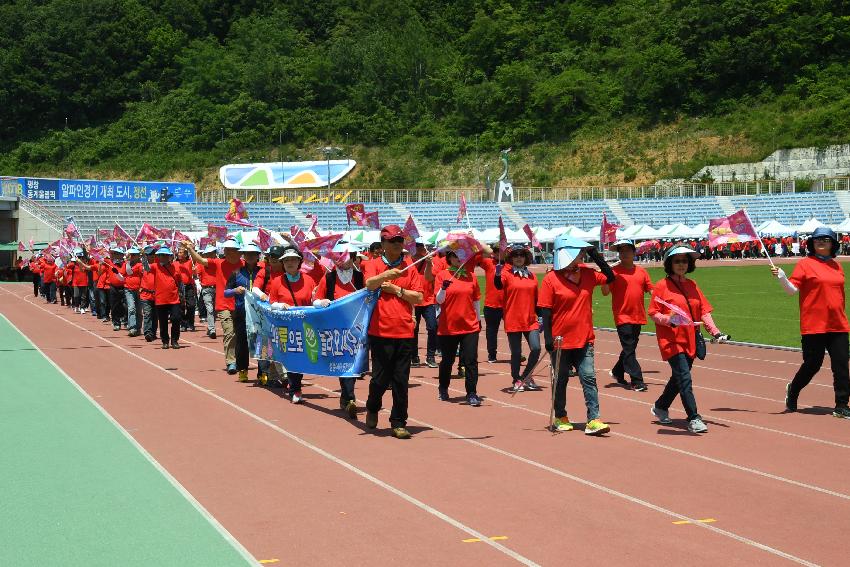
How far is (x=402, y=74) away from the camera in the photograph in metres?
109

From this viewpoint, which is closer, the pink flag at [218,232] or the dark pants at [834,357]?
the dark pants at [834,357]

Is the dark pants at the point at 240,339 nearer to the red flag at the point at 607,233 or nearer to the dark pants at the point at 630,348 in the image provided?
the dark pants at the point at 630,348

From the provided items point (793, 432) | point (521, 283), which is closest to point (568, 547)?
point (793, 432)

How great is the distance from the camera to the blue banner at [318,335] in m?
11.4

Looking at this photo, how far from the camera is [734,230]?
11.8 metres

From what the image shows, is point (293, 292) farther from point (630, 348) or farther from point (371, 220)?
point (630, 348)

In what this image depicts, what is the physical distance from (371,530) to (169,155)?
334ft

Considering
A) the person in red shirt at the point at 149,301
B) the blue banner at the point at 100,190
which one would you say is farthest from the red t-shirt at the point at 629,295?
the blue banner at the point at 100,190

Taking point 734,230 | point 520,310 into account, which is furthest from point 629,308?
point 734,230

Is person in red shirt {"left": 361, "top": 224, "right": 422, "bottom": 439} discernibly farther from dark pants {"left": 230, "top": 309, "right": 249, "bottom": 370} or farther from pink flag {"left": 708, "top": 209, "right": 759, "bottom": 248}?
dark pants {"left": 230, "top": 309, "right": 249, "bottom": 370}

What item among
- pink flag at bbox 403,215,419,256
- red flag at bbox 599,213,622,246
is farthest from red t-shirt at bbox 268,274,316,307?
red flag at bbox 599,213,622,246

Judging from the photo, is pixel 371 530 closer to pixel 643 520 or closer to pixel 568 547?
pixel 568 547

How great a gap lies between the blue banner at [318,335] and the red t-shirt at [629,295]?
4.14 metres

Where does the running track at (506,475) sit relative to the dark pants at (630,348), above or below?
below
